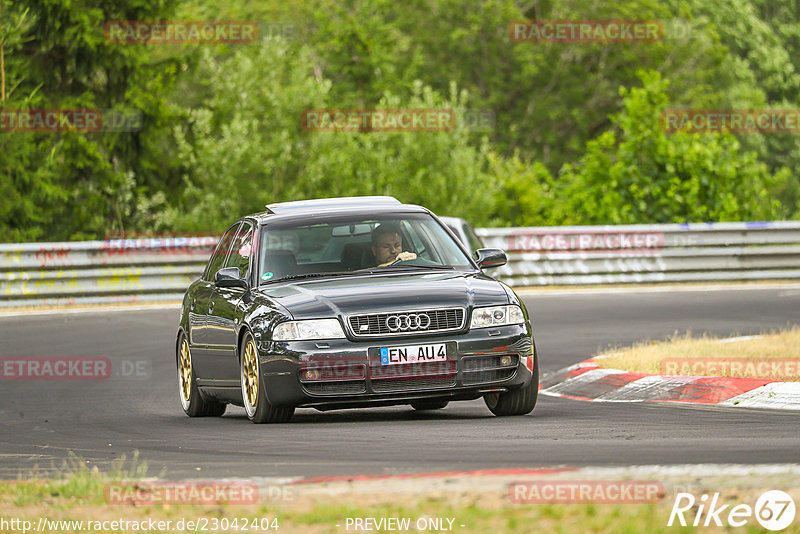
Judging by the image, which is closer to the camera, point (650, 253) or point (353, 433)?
point (353, 433)

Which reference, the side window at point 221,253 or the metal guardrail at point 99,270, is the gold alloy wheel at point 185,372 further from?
the metal guardrail at point 99,270

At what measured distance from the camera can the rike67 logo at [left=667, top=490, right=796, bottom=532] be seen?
17.9 feet

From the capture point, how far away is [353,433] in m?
9.47

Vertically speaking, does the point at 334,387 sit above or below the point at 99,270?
above

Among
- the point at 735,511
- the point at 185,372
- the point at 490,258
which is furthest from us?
the point at 185,372

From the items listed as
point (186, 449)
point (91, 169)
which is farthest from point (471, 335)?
point (91, 169)

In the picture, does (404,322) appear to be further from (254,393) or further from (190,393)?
(190,393)

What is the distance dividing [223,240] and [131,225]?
77.0 ft

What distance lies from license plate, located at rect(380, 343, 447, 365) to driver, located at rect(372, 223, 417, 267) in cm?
138

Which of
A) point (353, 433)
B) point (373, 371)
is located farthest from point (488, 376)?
point (353, 433)

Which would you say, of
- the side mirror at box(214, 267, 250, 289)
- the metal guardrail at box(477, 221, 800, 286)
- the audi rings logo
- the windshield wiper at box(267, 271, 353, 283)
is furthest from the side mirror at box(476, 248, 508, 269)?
the metal guardrail at box(477, 221, 800, 286)

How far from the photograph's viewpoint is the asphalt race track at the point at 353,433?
7660mm

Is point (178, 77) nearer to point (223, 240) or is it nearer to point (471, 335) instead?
point (223, 240)

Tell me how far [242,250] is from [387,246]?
1215mm
